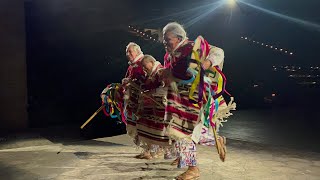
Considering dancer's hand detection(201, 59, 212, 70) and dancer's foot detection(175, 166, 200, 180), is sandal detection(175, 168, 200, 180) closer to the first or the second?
dancer's foot detection(175, 166, 200, 180)

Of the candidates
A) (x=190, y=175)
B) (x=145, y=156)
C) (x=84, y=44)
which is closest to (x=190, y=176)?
(x=190, y=175)

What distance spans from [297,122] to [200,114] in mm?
8004

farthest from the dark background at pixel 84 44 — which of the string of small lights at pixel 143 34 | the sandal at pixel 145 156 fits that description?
the sandal at pixel 145 156

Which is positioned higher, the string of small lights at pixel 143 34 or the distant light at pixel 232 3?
the distant light at pixel 232 3

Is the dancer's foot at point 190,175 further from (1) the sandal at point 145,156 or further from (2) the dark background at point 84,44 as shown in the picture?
(2) the dark background at point 84,44

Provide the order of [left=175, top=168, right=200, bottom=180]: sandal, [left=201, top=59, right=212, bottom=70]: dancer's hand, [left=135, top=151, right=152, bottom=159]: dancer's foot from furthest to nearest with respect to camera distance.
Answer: [left=135, top=151, right=152, bottom=159]: dancer's foot, [left=175, top=168, right=200, bottom=180]: sandal, [left=201, top=59, right=212, bottom=70]: dancer's hand

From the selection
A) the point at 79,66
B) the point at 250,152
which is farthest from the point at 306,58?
the point at 250,152

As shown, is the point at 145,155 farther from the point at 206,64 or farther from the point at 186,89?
the point at 206,64

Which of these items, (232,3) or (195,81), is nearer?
(195,81)

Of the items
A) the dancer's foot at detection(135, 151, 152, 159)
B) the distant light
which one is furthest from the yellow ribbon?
the distant light

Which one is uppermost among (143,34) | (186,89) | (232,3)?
(232,3)

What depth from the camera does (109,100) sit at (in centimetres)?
559

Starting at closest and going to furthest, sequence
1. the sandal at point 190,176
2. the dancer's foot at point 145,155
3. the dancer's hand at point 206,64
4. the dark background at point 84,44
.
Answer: the dancer's hand at point 206,64 < the sandal at point 190,176 < the dancer's foot at point 145,155 < the dark background at point 84,44

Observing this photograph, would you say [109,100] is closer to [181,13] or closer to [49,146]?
[49,146]
